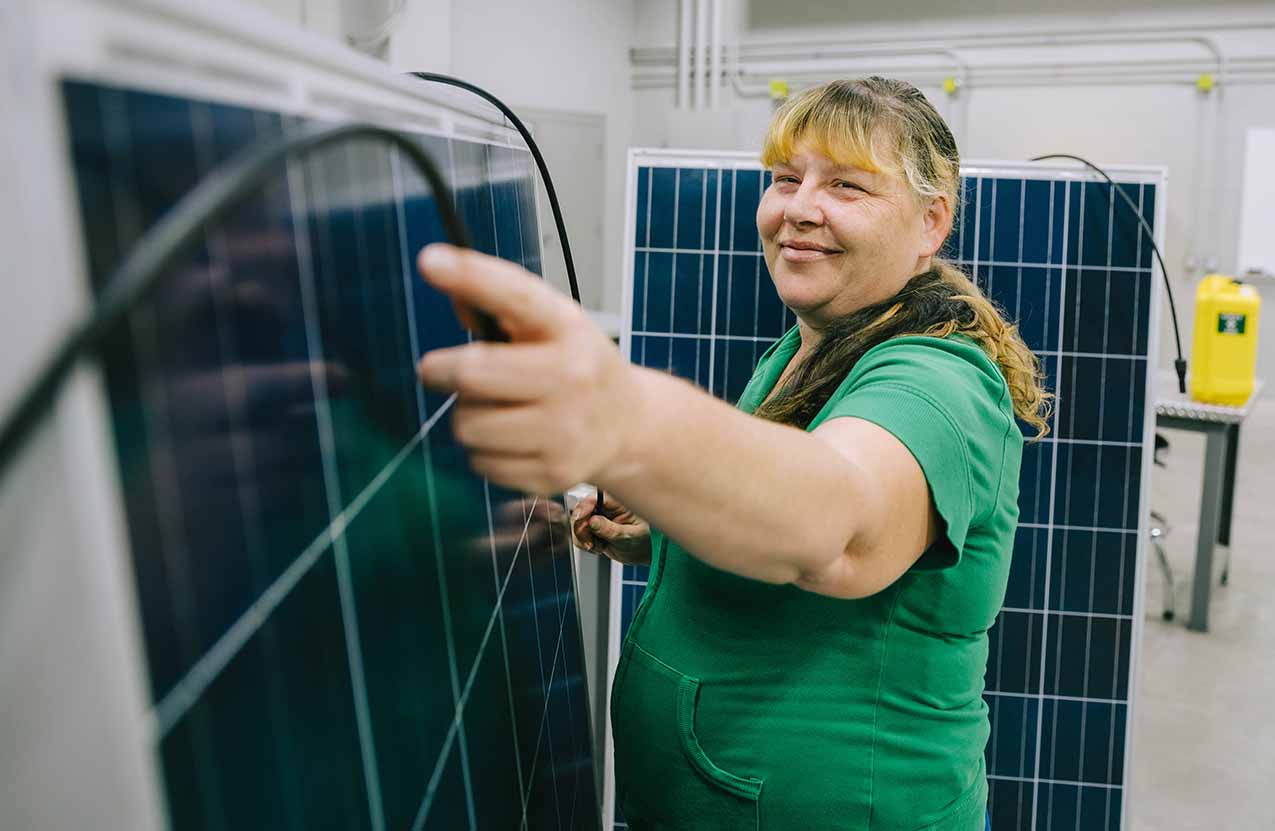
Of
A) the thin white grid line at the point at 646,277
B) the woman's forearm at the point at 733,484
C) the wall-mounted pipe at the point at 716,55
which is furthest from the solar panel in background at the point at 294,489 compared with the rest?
the wall-mounted pipe at the point at 716,55

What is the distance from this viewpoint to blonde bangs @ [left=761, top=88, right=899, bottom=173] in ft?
3.43

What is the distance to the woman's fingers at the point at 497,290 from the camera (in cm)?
40

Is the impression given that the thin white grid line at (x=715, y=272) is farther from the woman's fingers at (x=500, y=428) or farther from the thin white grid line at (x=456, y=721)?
the woman's fingers at (x=500, y=428)

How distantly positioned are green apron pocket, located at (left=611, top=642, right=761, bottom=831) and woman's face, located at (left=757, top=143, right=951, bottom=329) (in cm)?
45

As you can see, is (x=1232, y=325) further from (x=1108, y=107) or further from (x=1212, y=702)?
(x=1108, y=107)

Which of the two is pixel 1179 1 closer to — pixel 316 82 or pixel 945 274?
pixel 945 274

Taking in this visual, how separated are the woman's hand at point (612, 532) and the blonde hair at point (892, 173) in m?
0.27

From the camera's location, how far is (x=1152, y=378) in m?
1.90

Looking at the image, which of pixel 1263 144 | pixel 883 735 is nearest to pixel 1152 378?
pixel 883 735

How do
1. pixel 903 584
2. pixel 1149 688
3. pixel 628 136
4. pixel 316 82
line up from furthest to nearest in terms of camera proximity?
1. pixel 628 136
2. pixel 1149 688
3. pixel 903 584
4. pixel 316 82

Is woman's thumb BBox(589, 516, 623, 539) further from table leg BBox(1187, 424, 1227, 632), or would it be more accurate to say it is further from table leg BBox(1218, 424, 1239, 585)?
table leg BBox(1218, 424, 1239, 585)

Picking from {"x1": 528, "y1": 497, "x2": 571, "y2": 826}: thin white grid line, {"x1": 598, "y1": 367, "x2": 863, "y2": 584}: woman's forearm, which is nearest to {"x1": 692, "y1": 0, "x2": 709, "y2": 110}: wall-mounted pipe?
{"x1": 528, "y1": 497, "x2": 571, "y2": 826}: thin white grid line

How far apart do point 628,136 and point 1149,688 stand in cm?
492

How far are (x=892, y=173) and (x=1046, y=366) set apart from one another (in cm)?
104
